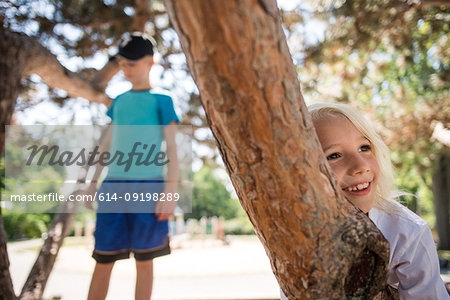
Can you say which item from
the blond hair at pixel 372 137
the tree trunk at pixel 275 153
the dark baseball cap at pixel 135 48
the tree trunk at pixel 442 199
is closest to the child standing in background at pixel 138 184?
the dark baseball cap at pixel 135 48

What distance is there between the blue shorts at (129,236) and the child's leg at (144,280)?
0.04 m

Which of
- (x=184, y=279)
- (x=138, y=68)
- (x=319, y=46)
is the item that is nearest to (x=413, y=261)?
(x=138, y=68)

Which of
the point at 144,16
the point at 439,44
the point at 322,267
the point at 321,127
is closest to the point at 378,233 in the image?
the point at 322,267

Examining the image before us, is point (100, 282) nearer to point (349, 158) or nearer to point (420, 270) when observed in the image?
point (349, 158)

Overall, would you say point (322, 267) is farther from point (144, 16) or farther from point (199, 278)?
point (199, 278)

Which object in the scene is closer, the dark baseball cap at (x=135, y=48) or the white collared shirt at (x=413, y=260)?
the white collared shirt at (x=413, y=260)

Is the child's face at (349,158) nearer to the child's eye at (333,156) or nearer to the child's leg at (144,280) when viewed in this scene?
the child's eye at (333,156)

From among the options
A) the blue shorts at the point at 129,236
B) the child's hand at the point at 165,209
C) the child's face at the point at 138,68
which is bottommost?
the blue shorts at the point at 129,236

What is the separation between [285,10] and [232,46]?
4.75 meters

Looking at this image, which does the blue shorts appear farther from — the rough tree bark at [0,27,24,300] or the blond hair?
the blond hair

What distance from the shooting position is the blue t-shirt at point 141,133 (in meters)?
2.10

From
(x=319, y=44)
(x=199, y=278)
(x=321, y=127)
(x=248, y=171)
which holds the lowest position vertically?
(x=199, y=278)

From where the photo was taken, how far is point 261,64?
757 millimetres

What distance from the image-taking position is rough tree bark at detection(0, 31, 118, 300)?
5.88 ft
